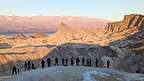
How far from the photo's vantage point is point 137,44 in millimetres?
123875

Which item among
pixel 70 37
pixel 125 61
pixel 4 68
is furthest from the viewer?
pixel 70 37

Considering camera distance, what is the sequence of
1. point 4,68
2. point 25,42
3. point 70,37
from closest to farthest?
1. point 4,68
2. point 25,42
3. point 70,37

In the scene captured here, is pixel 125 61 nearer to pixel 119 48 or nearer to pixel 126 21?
pixel 119 48

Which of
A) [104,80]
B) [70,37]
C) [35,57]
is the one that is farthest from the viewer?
[70,37]

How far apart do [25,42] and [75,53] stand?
47.9 metres

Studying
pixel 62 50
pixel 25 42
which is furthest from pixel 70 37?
pixel 62 50

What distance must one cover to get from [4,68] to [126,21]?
89.1 metres

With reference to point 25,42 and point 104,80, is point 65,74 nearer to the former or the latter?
point 104,80

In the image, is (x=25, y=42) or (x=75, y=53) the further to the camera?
(x=25, y=42)

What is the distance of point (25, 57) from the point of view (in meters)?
127

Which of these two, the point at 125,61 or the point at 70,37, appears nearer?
the point at 125,61

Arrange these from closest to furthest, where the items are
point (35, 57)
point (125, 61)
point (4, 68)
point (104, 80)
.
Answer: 1. point (104, 80)
2. point (125, 61)
3. point (4, 68)
4. point (35, 57)

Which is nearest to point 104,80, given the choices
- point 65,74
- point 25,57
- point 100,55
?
point 65,74

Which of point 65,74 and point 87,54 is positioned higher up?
point 65,74
